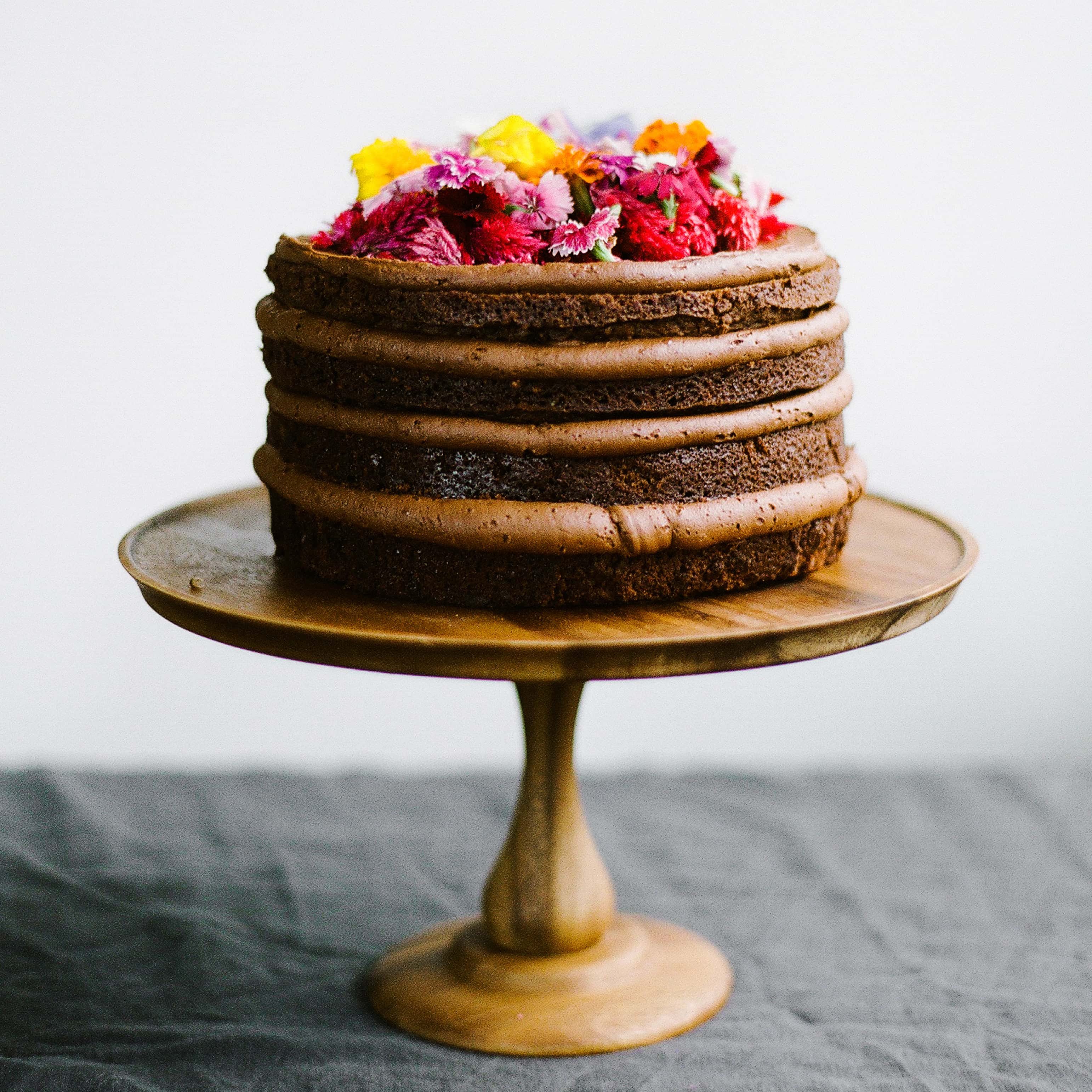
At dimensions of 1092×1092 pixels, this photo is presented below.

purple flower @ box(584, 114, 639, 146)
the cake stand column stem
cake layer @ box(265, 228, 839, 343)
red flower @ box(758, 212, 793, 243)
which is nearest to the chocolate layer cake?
cake layer @ box(265, 228, 839, 343)

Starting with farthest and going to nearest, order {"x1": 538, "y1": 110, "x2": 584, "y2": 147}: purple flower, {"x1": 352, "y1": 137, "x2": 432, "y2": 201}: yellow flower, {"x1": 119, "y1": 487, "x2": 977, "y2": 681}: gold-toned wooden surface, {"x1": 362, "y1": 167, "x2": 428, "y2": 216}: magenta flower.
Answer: {"x1": 538, "y1": 110, "x2": 584, "y2": 147}: purple flower
{"x1": 352, "y1": 137, "x2": 432, "y2": 201}: yellow flower
{"x1": 362, "y1": 167, "x2": 428, "y2": 216}: magenta flower
{"x1": 119, "y1": 487, "x2": 977, "y2": 681}: gold-toned wooden surface

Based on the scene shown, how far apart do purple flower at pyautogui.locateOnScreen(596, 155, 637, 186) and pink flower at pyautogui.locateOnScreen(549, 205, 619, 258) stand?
9 centimetres

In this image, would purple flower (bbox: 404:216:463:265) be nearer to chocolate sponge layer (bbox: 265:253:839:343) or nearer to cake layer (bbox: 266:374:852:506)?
chocolate sponge layer (bbox: 265:253:839:343)

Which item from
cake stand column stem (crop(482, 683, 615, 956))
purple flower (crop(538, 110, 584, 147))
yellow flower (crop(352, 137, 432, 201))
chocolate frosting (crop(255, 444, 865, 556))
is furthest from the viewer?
cake stand column stem (crop(482, 683, 615, 956))

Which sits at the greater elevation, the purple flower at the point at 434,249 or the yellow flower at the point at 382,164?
the yellow flower at the point at 382,164

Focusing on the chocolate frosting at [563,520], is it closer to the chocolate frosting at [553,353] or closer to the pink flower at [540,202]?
the chocolate frosting at [553,353]

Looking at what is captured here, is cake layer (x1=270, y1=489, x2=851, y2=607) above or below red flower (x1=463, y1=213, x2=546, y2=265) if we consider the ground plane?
below

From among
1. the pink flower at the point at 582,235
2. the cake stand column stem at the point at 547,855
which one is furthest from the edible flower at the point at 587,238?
the cake stand column stem at the point at 547,855

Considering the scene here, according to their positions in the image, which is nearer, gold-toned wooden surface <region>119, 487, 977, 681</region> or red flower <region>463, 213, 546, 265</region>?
gold-toned wooden surface <region>119, 487, 977, 681</region>

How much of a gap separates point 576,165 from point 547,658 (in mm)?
635

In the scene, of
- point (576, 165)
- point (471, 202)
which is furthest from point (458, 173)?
point (576, 165)

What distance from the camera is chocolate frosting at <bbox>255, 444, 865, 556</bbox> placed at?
1.81 meters

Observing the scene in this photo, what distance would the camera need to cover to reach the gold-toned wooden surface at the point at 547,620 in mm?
1705

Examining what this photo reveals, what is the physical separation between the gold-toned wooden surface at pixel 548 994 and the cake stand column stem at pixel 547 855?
0.14 feet
